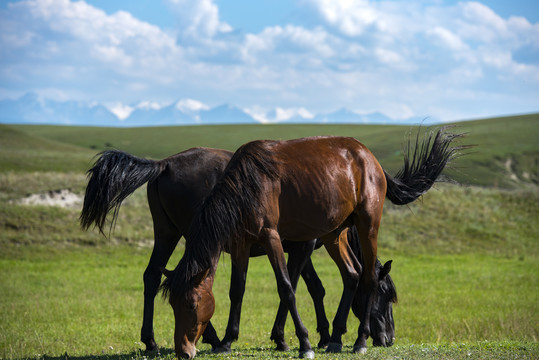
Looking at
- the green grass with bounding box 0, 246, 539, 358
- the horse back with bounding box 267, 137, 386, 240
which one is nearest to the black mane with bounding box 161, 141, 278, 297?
the horse back with bounding box 267, 137, 386, 240

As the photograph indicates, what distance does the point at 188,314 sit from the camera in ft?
19.5

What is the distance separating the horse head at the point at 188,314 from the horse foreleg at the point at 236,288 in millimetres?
809

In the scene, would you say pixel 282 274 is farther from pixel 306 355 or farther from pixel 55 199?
pixel 55 199

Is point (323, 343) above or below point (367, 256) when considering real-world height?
below

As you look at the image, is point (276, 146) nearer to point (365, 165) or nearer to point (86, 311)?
point (365, 165)

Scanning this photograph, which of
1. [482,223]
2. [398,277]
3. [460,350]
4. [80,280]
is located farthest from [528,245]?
[460,350]

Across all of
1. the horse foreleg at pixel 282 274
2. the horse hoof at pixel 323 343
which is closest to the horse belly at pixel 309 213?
the horse foreleg at pixel 282 274

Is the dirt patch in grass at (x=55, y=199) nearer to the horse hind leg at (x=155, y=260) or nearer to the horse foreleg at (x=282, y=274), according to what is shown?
the horse hind leg at (x=155, y=260)

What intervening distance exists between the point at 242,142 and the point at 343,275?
7562 centimetres

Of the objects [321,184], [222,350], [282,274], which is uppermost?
[321,184]

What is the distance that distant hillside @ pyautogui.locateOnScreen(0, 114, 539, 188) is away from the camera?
47341 mm

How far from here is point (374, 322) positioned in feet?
28.9

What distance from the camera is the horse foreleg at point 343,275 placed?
758cm

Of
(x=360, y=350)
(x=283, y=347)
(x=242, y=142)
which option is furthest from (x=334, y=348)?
(x=242, y=142)
